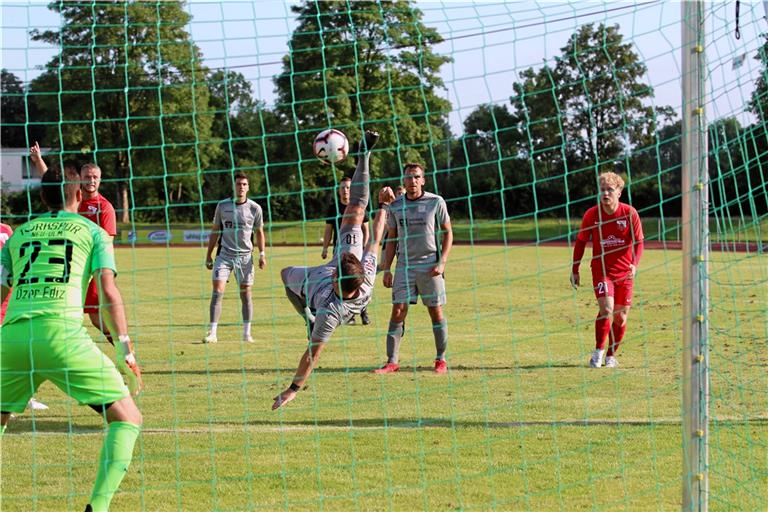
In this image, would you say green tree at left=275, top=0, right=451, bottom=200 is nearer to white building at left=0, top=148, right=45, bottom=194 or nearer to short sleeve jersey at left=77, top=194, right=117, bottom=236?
white building at left=0, top=148, right=45, bottom=194

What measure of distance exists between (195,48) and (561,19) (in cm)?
235

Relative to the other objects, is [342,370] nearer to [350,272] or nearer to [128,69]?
[350,272]

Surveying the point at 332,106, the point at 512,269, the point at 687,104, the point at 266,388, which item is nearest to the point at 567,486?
the point at 687,104

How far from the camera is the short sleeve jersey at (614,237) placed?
29.1 feet

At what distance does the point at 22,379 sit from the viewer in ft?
14.4

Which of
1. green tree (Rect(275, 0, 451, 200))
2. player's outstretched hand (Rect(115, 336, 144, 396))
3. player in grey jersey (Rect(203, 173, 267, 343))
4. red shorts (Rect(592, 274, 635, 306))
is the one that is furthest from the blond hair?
player's outstretched hand (Rect(115, 336, 144, 396))

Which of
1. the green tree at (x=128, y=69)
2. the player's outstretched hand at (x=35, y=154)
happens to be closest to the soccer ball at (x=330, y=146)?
the green tree at (x=128, y=69)

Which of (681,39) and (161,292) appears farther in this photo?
(161,292)

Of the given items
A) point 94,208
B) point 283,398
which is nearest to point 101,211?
point 94,208

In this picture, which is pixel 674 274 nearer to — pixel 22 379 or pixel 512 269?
pixel 512 269

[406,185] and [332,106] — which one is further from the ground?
[332,106]

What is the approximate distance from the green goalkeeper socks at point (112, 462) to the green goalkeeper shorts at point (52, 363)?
16 cm

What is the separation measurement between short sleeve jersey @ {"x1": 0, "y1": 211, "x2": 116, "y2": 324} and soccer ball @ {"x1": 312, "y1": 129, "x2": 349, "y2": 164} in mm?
2817

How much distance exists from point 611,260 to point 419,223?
2002 millimetres
